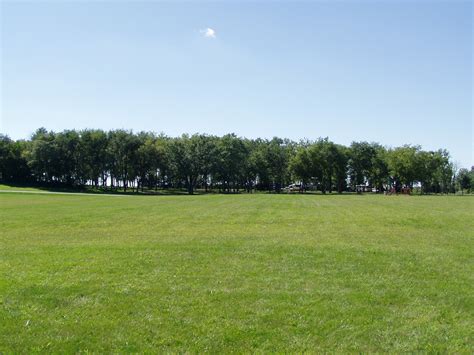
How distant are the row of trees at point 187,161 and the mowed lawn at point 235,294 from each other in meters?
86.7

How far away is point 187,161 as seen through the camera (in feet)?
337

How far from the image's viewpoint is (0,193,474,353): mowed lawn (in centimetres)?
648

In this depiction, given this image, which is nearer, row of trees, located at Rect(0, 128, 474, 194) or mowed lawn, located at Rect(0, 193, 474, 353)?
mowed lawn, located at Rect(0, 193, 474, 353)

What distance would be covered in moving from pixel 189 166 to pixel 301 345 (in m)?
97.5

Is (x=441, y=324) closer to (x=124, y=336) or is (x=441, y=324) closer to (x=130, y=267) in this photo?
(x=124, y=336)

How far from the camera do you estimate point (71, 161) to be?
103312 millimetres

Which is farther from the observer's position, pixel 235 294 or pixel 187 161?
pixel 187 161

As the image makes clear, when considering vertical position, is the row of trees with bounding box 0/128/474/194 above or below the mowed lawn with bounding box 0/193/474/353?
above

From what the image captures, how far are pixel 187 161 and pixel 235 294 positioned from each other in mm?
95042

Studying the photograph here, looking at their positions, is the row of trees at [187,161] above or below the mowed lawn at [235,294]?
above

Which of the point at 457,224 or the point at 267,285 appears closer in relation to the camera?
the point at 267,285

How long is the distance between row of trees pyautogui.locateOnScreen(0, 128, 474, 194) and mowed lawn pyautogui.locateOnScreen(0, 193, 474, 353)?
8673 centimetres

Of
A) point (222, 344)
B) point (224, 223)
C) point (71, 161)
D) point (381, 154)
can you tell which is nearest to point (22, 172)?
point (71, 161)

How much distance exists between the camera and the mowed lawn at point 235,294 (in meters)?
6.48
